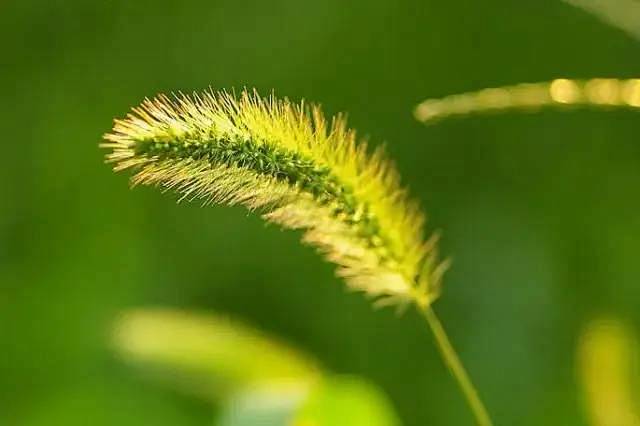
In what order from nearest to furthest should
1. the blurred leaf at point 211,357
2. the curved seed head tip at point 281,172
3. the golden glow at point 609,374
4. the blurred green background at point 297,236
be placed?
the curved seed head tip at point 281,172 → the golden glow at point 609,374 → the blurred leaf at point 211,357 → the blurred green background at point 297,236

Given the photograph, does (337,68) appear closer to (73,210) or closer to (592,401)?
(73,210)

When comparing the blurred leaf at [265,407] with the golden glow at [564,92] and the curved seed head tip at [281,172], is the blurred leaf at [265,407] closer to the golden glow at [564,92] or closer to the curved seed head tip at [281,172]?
the curved seed head tip at [281,172]

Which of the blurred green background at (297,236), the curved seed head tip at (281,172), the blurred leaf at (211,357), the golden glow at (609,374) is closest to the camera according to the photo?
the curved seed head tip at (281,172)

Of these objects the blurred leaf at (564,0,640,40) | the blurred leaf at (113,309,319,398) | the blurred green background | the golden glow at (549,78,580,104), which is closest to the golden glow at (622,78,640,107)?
the golden glow at (549,78,580,104)

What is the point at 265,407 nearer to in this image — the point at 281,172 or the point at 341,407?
the point at 341,407

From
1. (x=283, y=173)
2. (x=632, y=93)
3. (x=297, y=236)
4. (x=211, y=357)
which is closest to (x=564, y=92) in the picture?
(x=632, y=93)

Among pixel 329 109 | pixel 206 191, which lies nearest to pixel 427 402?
pixel 329 109

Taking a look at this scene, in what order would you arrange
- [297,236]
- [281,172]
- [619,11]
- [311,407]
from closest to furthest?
[281,172] → [311,407] → [619,11] → [297,236]

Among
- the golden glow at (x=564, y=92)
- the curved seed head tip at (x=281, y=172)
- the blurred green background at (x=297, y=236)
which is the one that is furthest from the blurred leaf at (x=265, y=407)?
the blurred green background at (x=297, y=236)
